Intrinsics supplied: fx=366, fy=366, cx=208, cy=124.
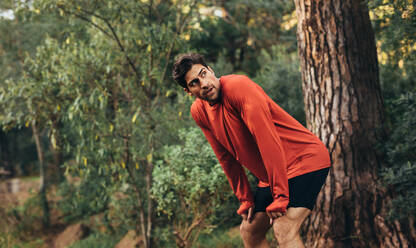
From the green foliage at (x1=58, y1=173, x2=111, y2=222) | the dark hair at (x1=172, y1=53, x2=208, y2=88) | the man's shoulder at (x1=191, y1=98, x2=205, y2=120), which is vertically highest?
the dark hair at (x1=172, y1=53, x2=208, y2=88)

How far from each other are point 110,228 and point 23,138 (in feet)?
36.2

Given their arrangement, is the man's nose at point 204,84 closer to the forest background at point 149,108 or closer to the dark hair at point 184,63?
the dark hair at point 184,63

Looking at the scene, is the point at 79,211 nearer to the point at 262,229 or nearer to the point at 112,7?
the point at 112,7

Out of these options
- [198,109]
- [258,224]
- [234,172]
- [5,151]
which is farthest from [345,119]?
[5,151]

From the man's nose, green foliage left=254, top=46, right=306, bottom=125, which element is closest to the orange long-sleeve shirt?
the man's nose

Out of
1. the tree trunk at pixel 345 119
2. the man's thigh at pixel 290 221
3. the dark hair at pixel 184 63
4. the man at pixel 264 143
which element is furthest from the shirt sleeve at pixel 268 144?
the tree trunk at pixel 345 119

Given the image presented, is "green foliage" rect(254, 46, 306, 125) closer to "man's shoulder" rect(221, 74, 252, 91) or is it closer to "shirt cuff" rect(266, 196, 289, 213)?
"man's shoulder" rect(221, 74, 252, 91)

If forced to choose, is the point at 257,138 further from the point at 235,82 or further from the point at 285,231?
the point at 285,231

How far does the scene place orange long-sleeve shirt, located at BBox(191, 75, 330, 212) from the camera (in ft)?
7.25

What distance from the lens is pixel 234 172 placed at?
9.33ft

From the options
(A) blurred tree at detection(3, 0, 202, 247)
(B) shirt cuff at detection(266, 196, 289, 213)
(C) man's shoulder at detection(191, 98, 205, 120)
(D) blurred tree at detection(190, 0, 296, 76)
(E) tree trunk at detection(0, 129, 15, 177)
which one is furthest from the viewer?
(E) tree trunk at detection(0, 129, 15, 177)

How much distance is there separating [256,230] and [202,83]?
117cm

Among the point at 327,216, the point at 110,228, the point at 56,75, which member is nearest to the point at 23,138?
the point at 110,228

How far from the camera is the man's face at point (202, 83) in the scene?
2367 mm
